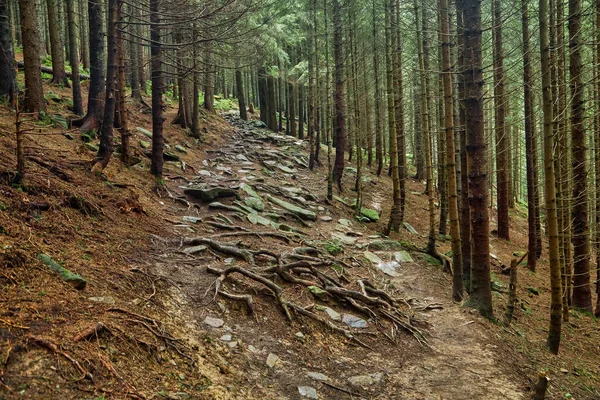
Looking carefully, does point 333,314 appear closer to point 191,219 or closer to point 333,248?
point 333,248

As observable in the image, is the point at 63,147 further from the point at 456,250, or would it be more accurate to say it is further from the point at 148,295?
the point at 456,250

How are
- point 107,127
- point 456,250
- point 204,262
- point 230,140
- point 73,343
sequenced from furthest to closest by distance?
1. point 230,140
2. point 107,127
3. point 456,250
4. point 204,262
5. point 73,343

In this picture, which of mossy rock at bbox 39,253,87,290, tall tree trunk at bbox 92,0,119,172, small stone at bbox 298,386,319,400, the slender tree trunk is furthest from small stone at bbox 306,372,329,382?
the slender tree trunk

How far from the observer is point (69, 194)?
246 inches

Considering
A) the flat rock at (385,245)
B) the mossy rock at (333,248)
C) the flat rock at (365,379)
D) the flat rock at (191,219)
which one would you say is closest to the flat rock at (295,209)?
the flat rock at (385,245)

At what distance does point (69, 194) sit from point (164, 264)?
196 centimetres

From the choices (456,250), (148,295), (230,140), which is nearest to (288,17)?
(230,140)

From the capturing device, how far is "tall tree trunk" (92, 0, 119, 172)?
838 cm

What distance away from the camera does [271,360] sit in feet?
14.8

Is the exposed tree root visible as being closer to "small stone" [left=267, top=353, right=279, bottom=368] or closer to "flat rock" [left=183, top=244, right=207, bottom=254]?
"flat rock" [left=183, top=244, right=207, bottom=254]

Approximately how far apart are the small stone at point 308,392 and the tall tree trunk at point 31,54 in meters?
8.77

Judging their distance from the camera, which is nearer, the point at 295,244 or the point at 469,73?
the point at 469,73

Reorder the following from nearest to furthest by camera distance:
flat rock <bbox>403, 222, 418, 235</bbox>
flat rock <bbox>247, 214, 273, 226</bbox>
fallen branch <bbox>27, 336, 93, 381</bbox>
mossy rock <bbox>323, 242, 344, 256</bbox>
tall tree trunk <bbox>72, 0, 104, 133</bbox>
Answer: fallen branch <bbox>27, 336, 93, 381</bbox> < mossy rock <bbox>323, 242, 344, 256</bbox> < flat rock <bbox>247, 214, 273, 226</bbox> < tall tree trunk <bbox>72, 0, 104, 133</bbox> < flat rock <bbox>403, 222, 418, 235</bbox>

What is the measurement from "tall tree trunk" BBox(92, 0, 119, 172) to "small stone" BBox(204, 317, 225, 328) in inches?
200
